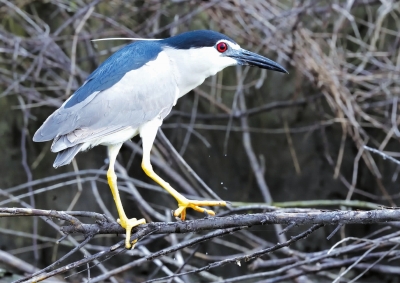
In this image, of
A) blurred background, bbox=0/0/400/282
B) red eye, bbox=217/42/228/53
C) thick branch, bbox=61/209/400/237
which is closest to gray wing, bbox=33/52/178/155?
red eye, bbox=217/42/228/53

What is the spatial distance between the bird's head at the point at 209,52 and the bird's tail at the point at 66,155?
0.41m

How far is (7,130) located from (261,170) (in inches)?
48.9

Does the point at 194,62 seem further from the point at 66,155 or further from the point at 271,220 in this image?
the point at 271,220

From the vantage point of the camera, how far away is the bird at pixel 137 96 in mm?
1386

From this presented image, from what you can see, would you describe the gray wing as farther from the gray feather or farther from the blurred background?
the blurred background

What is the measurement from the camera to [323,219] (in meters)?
1.00

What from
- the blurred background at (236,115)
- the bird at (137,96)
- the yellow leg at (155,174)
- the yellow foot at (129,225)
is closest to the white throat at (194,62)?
the bird at (137,96)

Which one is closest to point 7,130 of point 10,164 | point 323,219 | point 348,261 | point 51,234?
point 10,164

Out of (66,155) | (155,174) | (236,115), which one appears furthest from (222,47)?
(236,115)

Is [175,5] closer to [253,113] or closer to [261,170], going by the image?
[253,113]

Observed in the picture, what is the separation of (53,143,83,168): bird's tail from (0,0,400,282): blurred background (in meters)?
1.04

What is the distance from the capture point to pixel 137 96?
4.96 ft

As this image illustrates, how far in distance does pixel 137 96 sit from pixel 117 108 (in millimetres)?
69

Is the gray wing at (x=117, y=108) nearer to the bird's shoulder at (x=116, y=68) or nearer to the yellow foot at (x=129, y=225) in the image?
the bird's shoulder at (x=116, y=68)
